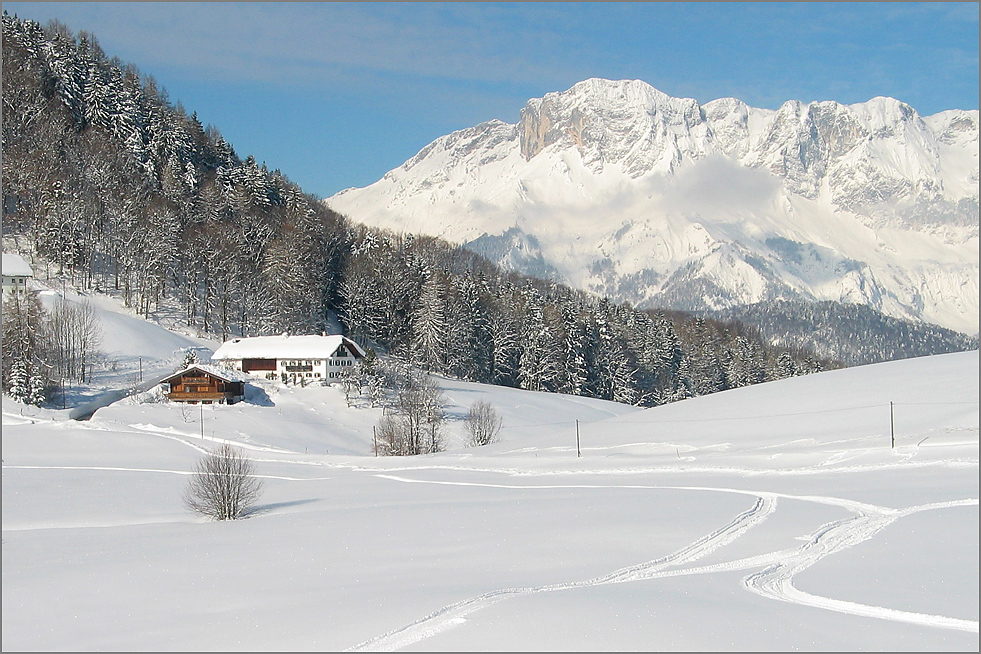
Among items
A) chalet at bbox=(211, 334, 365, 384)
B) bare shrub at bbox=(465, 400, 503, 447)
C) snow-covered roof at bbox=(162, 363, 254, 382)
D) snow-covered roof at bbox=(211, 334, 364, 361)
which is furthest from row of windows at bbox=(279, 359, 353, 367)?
bare shrub at bbox=(465, 400, 503, 447)

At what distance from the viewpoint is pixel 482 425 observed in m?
56.2

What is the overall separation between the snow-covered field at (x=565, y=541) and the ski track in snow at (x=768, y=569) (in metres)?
0.06

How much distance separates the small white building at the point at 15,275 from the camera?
73312mm

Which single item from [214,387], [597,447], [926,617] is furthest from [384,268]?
[926,617]

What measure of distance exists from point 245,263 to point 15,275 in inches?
935

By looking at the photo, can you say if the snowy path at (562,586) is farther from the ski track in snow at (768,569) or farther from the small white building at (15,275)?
the small white building at (15,275)

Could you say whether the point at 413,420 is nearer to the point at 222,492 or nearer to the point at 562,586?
the point at 222,492

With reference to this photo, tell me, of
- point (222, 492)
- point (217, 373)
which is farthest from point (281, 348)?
point (222, 492)

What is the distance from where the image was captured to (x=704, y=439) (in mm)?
34875

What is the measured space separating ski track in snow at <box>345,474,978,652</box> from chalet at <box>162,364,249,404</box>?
49.5 metres

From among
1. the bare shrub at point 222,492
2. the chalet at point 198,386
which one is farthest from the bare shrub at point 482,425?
the bare shrub at point 222,492

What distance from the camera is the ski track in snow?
10469 mm

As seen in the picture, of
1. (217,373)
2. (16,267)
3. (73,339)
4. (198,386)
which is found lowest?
(198,386)

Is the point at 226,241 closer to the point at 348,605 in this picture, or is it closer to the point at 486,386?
the point at 486,386
